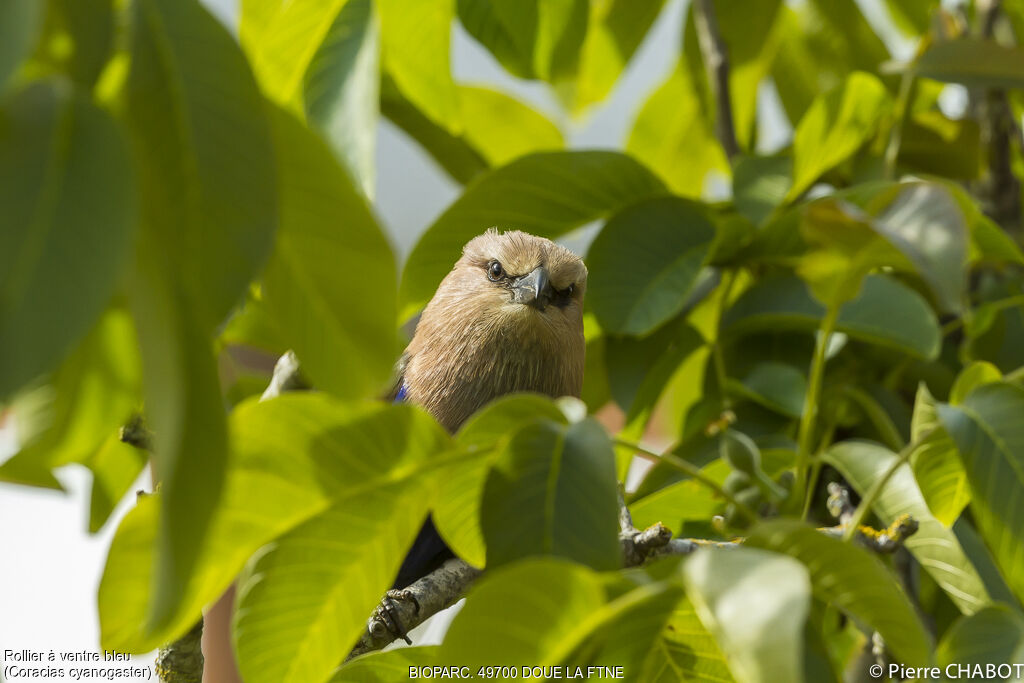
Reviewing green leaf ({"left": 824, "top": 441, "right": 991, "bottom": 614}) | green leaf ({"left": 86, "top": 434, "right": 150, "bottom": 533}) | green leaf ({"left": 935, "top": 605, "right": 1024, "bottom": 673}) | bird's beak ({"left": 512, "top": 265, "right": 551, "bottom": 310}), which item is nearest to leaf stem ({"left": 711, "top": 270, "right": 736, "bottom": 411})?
green leaf ({"left": 824, "top": 441, "right": 991, "bottom": 614})

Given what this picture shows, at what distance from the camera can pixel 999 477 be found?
89 cm

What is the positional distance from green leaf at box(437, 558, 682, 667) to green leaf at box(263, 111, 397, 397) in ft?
0.50

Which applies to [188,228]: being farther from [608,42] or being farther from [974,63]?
[608,42]

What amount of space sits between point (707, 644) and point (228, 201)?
517mm

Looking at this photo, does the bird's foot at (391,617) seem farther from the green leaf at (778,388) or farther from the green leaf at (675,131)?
the green leaf at (675,131)

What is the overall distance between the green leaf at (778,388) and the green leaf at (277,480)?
2.71 ft

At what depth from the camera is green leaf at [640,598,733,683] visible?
0.78 metres

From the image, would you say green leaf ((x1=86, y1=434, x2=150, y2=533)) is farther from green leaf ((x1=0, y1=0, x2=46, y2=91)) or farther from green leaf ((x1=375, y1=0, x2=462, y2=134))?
green leaf ((x1=0, y1=0, x2=46, y2=91))

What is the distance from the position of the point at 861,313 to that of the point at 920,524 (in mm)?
376

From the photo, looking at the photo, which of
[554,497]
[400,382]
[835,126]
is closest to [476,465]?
[554,497]

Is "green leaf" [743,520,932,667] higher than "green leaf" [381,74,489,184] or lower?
lower

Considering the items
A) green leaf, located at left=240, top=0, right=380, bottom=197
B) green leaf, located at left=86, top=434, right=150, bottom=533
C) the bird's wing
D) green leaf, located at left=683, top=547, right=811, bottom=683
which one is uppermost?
green leaf, located at left=240, top=0, right=380, bottom=197

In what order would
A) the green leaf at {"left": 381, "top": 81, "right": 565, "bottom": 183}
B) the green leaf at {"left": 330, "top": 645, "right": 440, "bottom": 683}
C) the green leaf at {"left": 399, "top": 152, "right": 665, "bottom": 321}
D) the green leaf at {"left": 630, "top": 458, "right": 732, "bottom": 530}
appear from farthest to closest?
the green leaf at {"left": 381, "top": 81, "right": 565, "bottom": 183}
the green leaf at {"left": 630, "top": 458, "right": 732, "bottom": 530}
the green leaf at {"left": 399, "top": 152, "right": 665, "bottom": 321}
the green leaf at {"left": 330, "top": 645, "right": 440, "bottom": 683}

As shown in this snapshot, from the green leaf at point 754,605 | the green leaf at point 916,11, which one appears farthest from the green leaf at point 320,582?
the green leaf at point 916,11
